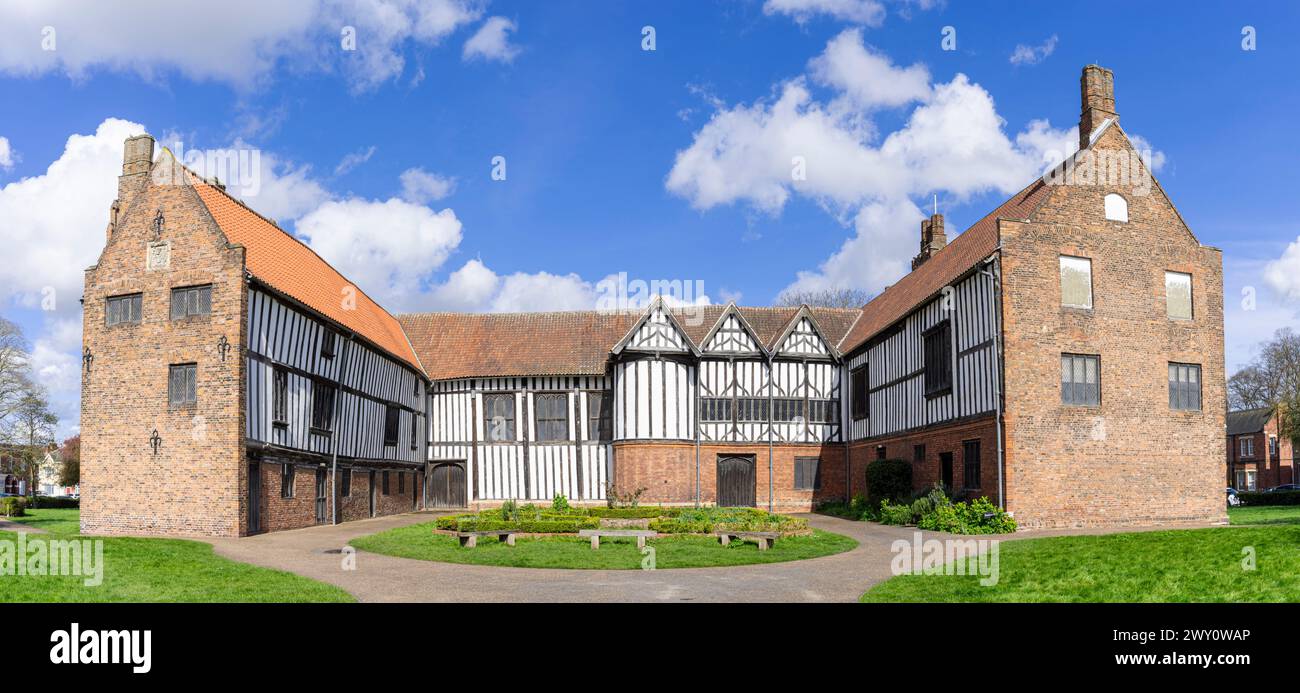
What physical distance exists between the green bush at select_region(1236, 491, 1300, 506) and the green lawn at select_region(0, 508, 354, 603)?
1767 inches

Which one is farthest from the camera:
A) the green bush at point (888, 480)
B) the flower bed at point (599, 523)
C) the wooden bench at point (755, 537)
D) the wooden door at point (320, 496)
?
the green bush at point (888, 480)

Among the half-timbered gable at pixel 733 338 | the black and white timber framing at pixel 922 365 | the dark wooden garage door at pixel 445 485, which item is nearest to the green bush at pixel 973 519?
the black and white timber framing at pixel 922 365

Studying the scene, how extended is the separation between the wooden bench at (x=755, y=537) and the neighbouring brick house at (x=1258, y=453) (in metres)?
57.0

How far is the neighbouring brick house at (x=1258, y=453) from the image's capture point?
64938 mm

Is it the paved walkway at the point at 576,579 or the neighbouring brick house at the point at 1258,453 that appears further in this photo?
the neighbouring brick house at the point at 1258,453

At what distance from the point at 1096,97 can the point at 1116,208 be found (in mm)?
3153

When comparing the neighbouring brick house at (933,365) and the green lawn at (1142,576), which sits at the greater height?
the neighbouring brick house at (933,365)

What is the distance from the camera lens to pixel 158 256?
2403 centimetres

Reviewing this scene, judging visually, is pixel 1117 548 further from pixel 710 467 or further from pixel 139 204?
pixel 139 204

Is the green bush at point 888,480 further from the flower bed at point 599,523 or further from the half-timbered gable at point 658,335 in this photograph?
the half-timbered gable at point 658,335

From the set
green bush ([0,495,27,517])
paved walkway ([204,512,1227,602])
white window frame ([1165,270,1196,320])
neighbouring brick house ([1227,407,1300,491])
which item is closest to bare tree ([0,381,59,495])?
green bush ([0,495,27,517])

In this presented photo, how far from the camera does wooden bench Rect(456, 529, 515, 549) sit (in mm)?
19281

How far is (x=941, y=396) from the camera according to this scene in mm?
A: 27062

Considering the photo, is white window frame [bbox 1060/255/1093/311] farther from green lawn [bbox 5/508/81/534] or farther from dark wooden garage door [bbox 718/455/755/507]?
green lawn [bbox 5/508/81/534]
